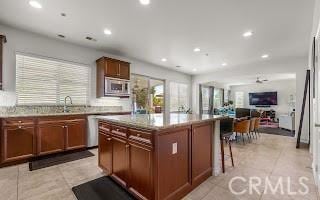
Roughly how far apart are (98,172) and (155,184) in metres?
1.57

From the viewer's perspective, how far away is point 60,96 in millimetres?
4238

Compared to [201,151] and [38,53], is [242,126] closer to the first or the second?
[201,151]

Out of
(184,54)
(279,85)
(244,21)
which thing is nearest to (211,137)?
(244,21)

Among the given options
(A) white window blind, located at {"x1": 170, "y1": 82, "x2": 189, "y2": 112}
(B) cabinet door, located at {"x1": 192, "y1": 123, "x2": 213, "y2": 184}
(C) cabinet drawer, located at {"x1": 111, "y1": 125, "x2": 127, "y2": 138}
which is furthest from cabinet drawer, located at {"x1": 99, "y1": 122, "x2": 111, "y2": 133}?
(A) white window blind, located at {"x1": 170, "y1": 82, "x2": 189, "y2": 112}

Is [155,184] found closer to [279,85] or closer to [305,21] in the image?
[305,21]

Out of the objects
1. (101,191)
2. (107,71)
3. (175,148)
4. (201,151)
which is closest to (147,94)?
(107,71)

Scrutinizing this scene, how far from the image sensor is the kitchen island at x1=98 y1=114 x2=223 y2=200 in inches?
70.7

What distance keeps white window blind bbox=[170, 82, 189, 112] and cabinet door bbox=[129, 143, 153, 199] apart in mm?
5475

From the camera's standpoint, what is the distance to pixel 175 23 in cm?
329

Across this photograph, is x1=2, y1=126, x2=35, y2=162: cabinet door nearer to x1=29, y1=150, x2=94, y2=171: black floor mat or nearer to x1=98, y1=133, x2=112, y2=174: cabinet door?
x1=29, y1=150, x2=94, y2=171: black floor mat

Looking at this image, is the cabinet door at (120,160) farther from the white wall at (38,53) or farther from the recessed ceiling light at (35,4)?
the white wall at (38,53)

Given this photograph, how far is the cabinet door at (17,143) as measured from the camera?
3.08 meters

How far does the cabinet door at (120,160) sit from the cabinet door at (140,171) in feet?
0.40

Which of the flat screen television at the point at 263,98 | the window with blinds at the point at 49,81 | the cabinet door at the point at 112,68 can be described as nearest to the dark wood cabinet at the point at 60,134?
the window with blinds at the point at 49,81
